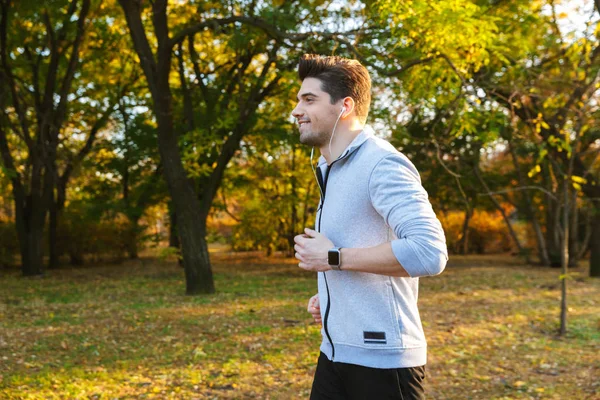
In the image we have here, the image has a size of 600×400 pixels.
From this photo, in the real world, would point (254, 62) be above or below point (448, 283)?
above

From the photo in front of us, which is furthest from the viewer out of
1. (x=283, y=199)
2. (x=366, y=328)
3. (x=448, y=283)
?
(x=283, y=199)

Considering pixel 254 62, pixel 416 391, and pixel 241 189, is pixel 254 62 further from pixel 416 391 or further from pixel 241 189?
pixel 416 391

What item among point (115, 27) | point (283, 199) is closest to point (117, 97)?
point (115, 27)

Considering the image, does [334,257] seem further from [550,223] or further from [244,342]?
[550,223]

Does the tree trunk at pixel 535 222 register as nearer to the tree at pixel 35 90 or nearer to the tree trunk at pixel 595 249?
the tree trunk at pixel 595 249

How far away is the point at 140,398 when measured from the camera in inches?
210

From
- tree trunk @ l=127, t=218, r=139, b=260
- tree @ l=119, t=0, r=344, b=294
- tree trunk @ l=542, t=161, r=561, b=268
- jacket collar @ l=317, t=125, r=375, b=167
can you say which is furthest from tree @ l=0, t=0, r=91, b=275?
jacket collar @ l=317, t=125, r=375, b=167

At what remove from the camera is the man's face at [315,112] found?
7.68 feet

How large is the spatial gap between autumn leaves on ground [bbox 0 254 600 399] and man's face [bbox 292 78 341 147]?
3661 millimetres

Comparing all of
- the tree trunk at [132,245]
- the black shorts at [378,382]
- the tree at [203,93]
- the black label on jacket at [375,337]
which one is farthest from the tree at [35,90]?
the black label on jacket at [375,337]

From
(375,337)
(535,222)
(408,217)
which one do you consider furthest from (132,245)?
(408,217)

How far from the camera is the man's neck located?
2.39m

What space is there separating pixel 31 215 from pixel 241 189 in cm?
637

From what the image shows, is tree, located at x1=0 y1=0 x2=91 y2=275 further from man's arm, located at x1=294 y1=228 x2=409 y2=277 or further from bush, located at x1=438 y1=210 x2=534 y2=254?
bush, located at x1=438 y1=210 x2=534 y2=254
